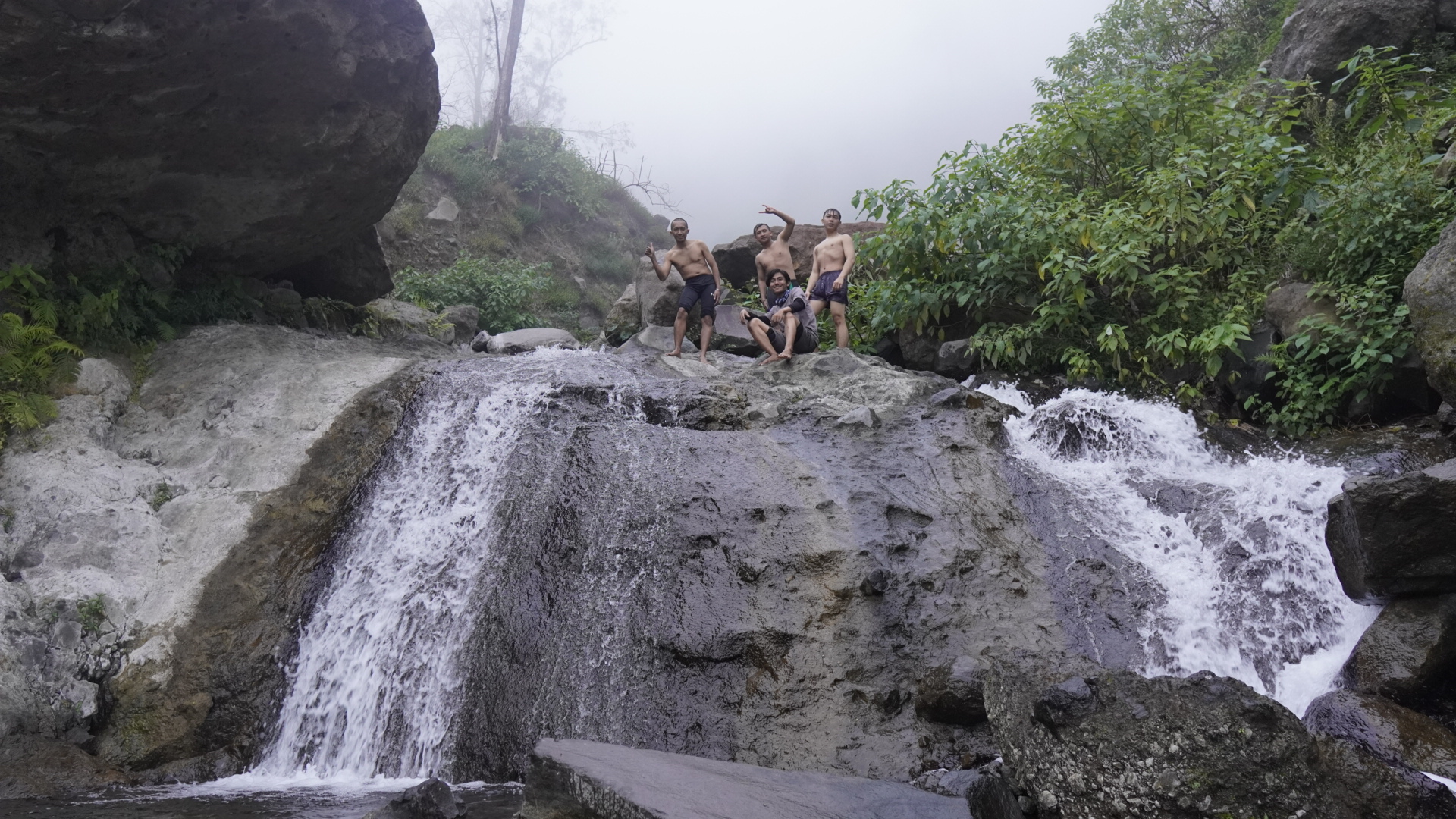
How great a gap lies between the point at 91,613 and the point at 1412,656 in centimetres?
787

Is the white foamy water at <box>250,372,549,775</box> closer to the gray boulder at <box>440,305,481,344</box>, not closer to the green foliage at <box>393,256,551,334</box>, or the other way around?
the gray boulder at <box>440,305,481,344</box>

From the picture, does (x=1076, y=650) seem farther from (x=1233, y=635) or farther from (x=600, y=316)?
(x=600, y=316)

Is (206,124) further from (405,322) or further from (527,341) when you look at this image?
(527,341)

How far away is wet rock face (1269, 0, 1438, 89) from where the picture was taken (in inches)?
441

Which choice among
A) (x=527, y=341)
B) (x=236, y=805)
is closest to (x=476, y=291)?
(x=527, y=341)

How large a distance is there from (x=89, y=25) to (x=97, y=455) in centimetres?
320

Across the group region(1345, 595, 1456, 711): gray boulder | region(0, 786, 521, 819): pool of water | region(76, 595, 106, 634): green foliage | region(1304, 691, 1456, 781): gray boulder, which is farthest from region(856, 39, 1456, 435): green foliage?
region(76, 595, 106, 634): green foliage

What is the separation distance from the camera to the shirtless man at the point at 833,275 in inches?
410

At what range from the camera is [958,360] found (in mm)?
10250

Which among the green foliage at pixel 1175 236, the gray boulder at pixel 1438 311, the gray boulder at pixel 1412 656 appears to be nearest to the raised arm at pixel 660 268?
the green foliage at pixel 1175 236

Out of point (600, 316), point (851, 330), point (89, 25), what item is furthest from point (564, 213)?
point (89, 25)

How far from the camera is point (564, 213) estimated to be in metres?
25.2

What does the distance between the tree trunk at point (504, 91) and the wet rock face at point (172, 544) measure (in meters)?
18.1

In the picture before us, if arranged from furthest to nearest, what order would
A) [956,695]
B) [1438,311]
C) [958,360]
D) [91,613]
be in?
[958,360] → [1438,311] → [91,613] → [956,695]
